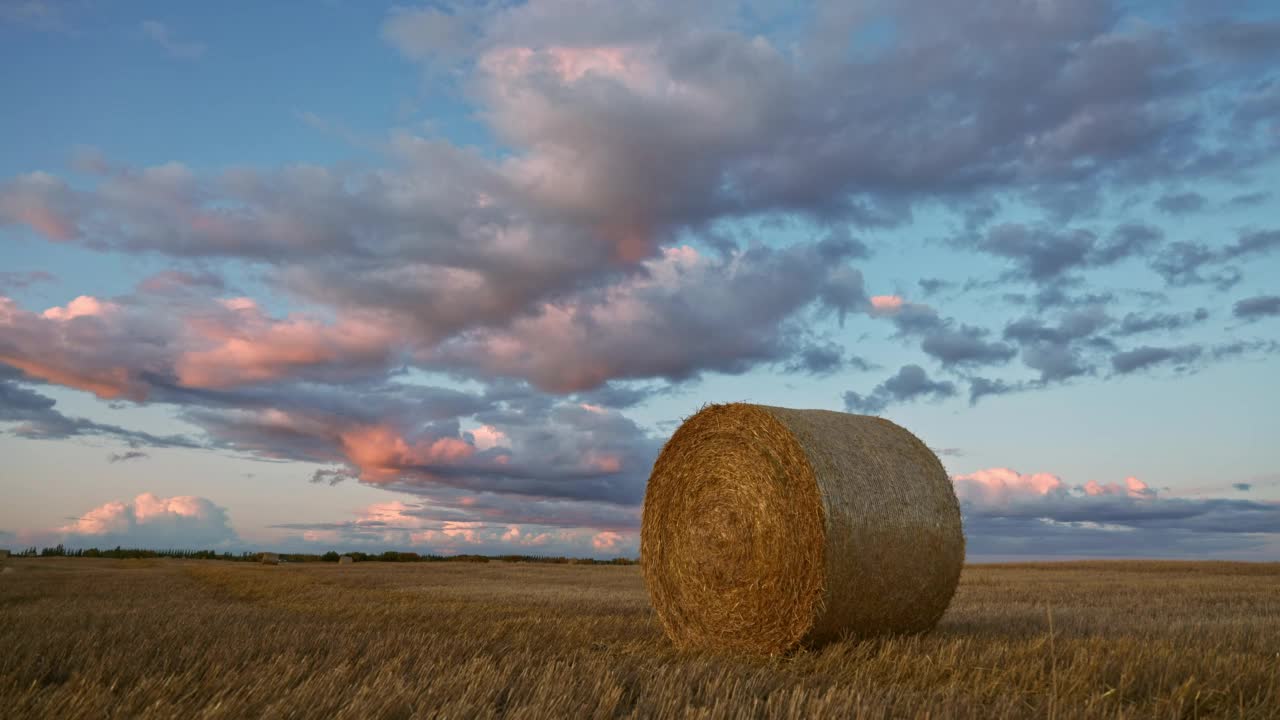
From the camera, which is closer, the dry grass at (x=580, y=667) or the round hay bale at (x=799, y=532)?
the dry grass at (x=580, y=667)

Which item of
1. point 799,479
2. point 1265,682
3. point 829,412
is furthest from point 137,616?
point 1265,682

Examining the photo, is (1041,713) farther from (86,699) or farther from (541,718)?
(86,699)

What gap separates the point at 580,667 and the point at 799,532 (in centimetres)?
292

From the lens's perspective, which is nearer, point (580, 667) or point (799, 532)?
point (580, 667)

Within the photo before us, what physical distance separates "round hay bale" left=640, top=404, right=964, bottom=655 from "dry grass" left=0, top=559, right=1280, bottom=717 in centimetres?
42

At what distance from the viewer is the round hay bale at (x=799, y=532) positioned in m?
8.01

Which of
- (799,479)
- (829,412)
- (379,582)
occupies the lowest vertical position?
(379,582)

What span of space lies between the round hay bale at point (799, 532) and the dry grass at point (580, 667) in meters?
0.42

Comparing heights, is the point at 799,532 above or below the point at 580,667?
above

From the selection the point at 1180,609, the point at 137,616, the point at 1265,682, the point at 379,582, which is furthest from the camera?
the point at 379,582

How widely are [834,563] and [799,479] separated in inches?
32.5

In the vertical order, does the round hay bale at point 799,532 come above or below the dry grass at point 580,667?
above

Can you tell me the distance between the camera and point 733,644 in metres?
8.60

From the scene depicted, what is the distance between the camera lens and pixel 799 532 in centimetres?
812
